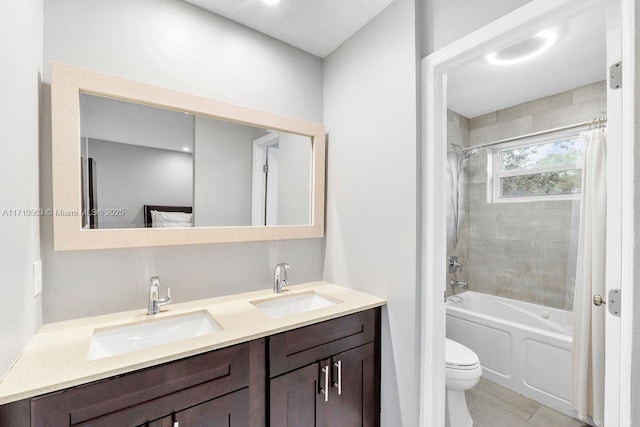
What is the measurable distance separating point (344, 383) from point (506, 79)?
8.65ft

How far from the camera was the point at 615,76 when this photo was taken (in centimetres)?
93

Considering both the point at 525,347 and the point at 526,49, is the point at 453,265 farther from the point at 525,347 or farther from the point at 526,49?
the point at 526,49

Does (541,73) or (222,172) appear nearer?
(222,172)

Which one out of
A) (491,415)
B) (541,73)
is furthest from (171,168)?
(541,73)

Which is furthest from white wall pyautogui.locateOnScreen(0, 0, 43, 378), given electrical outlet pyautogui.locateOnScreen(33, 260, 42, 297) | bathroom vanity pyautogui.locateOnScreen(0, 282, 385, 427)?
bathroom vanity pyautogui.locateOnScreen(0, 282, 385, 427)

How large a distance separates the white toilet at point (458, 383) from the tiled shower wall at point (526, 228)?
4.61 feet

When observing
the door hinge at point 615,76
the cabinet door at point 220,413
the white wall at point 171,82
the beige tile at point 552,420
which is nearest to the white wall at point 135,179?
the white wall at point 171,82

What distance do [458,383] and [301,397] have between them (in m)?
1.05

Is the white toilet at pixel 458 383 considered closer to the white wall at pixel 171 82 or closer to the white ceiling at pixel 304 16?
the white wall at pixel 171 82

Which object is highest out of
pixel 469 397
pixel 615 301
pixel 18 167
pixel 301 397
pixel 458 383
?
pixel 18 167

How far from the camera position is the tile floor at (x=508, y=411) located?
6.01 ft

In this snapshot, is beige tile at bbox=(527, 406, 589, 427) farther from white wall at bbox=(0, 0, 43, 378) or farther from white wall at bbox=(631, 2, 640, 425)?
white wall at bbox=(0, 0, 43, 378)

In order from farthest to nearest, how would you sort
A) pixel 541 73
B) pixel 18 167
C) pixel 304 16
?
pixel 541 73 → pixel 304 16 → pixel 18 167

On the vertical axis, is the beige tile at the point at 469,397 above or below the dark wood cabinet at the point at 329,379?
below
